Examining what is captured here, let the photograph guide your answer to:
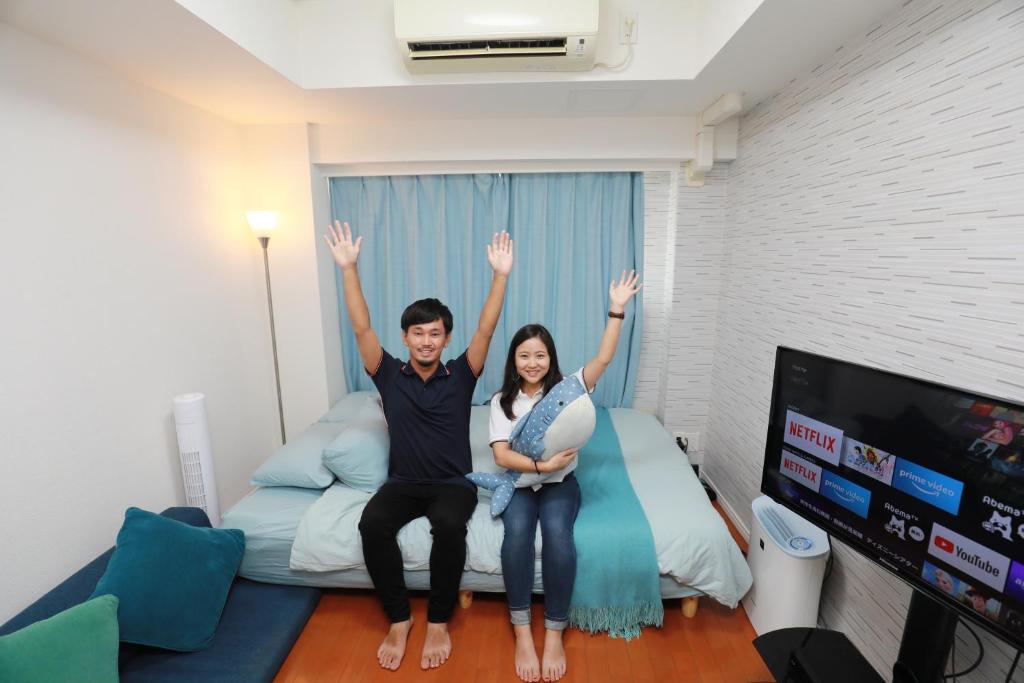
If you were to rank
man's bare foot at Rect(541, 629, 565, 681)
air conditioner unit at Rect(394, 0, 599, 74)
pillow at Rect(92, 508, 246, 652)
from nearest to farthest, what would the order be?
pillow at Rect(92, 508, 246, 652) < man's bare foot at Rect(541, 629, 565, 681) < air conditioner unit at Rect(394, 0, 599, 74)

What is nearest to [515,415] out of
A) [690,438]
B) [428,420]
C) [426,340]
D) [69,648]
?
[428,420]

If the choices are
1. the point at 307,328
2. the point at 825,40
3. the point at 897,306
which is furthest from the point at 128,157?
the point at 897,306

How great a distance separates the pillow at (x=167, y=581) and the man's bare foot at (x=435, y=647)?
29.1 inches

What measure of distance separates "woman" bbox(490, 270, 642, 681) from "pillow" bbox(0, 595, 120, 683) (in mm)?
1179

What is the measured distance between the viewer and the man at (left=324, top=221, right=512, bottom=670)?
172cm

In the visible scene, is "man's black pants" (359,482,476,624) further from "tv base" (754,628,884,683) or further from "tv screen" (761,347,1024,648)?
"tv screen" (761,347,1024,648)

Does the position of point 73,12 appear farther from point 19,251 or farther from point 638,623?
point 638,623

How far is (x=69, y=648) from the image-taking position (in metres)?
1.24

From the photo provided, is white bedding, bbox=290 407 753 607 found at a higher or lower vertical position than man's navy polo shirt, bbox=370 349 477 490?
lower

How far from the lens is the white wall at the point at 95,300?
58.4 inches

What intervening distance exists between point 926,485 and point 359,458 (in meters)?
1.88

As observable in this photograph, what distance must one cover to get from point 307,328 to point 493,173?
146 centimetres

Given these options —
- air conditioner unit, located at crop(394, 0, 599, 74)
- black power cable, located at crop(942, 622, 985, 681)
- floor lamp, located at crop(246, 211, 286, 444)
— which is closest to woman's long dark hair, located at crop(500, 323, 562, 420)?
air conditioner unit, located at crop(394, 0, 599, 74)

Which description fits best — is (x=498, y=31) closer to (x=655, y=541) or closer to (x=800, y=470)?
(x=800, y=470)
